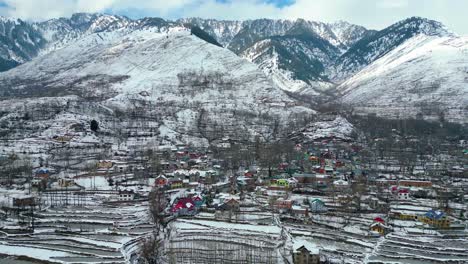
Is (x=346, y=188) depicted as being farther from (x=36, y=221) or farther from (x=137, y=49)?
(x=137, y=49)

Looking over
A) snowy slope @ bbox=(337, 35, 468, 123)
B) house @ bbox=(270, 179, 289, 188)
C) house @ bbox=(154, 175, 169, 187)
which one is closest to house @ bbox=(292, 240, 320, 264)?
house @ bbox=(270, 179, 289, 188)

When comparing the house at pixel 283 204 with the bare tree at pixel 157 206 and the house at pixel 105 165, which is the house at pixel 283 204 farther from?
the house at pixel 105 165

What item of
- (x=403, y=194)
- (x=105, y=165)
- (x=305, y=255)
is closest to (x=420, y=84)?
(x=403, y=194)

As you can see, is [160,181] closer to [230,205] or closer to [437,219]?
[230,205]

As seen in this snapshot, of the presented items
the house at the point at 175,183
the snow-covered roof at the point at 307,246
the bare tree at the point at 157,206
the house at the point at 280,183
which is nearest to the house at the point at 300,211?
the snow-covered roof at the point at 307,246

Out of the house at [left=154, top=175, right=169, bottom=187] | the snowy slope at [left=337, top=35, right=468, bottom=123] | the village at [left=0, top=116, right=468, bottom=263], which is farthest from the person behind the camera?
the snowy slope at [left=337, top=35, right=468, bottom=123]

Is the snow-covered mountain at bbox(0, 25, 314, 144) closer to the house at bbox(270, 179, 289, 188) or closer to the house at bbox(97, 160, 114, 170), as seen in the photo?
the house at bbox(97, 160, 114, 170)

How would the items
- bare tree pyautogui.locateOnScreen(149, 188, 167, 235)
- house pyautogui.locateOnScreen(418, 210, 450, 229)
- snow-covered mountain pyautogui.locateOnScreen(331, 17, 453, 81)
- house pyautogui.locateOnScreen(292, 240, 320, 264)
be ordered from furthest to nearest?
snow-covered mountain pyautogui.locateOnScreen(331, 17, 453, 81) < bare tree pyautogui.locateOnScreen(149, 188, 167, 235) < house pyautogui.locateOnScreen(418, 210, 450, 229) < house pyautogui.locateOnScreen(292, 240, 320, 264)

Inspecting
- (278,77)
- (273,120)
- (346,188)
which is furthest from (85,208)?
(278,77)
